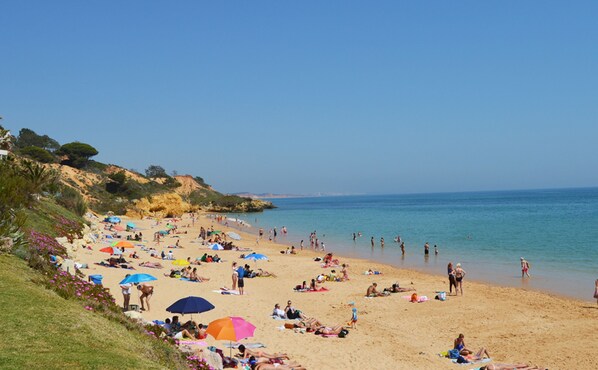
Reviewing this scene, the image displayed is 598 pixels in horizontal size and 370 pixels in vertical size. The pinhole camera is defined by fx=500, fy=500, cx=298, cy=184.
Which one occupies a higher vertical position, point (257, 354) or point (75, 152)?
point (75, 152)

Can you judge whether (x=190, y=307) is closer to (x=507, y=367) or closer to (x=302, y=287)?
(x=507, y=367)

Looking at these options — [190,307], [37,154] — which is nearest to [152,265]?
[190,307]

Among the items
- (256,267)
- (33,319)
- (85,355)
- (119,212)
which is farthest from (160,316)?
(119,212)

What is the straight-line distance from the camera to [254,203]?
4419 inches

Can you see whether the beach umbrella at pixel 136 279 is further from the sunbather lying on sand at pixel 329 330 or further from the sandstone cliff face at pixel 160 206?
the sandstone cliff face at pixel 160 206

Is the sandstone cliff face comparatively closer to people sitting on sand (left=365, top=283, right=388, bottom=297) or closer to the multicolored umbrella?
people sitting on sand (left=365, top=283, right=388, bottom=297)

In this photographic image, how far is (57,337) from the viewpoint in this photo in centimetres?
780

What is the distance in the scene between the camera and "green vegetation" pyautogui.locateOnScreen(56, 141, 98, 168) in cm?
7638

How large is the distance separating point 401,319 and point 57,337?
1144cm

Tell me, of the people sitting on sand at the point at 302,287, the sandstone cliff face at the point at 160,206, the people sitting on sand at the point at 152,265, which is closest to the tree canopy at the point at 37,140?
the sandstone cliff face at the point at 160,206

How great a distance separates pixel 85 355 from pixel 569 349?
11875 mm

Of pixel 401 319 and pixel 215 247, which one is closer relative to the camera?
pixel 401 319

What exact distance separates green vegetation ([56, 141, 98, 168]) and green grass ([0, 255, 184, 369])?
71.9 metres

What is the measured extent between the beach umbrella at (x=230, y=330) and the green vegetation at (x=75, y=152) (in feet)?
238
